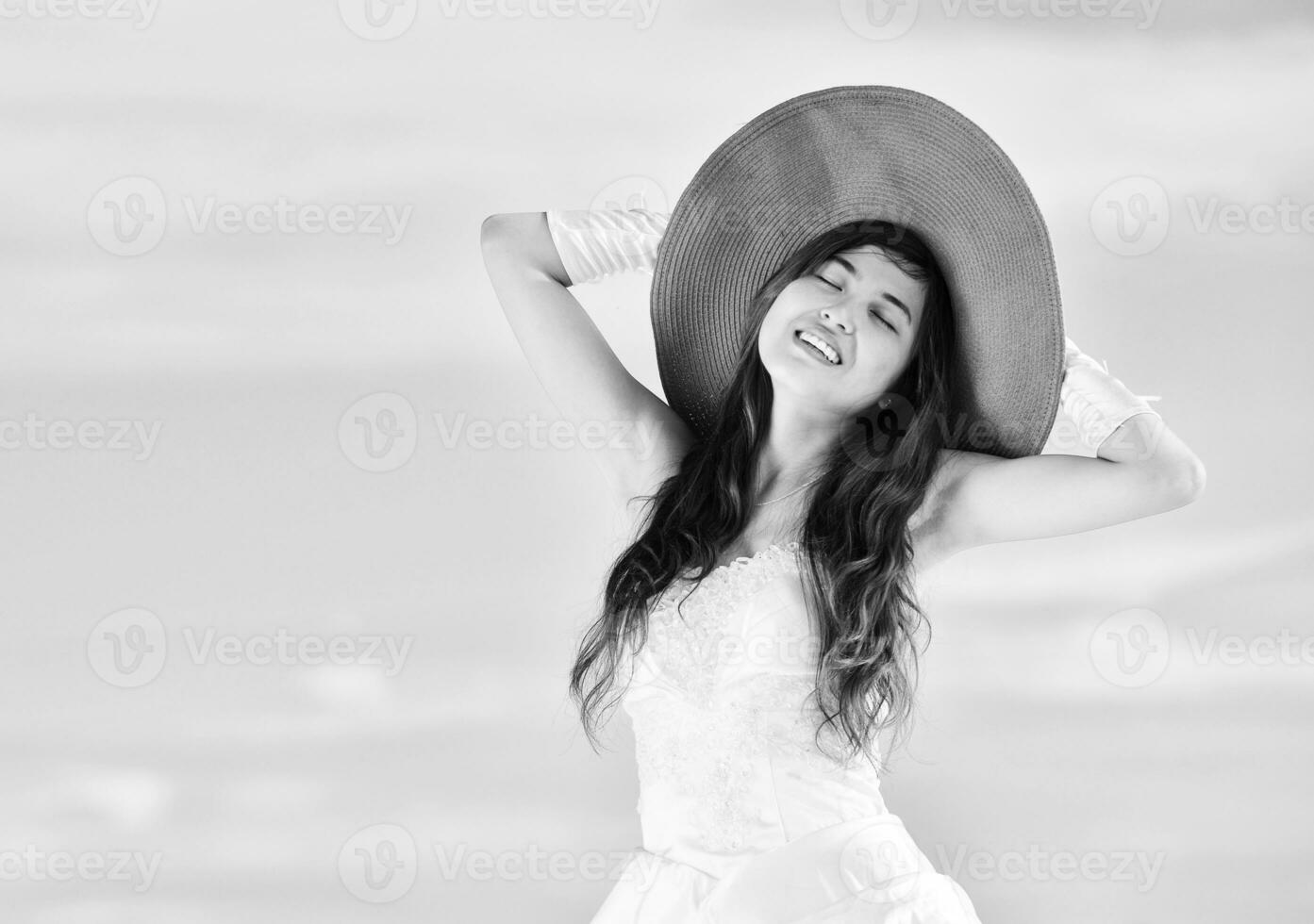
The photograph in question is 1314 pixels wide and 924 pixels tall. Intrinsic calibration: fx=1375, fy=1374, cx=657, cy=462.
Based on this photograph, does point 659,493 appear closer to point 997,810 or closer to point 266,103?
point 997,810

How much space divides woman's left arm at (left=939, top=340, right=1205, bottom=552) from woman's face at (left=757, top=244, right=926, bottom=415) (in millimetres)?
179

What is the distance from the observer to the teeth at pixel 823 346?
1.76 metres

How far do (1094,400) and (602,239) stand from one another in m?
0.70

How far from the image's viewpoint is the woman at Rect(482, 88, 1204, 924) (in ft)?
5.51

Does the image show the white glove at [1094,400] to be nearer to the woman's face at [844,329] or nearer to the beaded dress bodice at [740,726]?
the woman's face at [844,329]

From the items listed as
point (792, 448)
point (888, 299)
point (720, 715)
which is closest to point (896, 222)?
point (888, 299)

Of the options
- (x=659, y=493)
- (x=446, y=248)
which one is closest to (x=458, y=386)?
(x=446, y=248)

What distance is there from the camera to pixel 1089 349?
2.43 meters

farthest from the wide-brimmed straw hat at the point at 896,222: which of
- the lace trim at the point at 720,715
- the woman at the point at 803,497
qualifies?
the lace trim at the point at 720,715

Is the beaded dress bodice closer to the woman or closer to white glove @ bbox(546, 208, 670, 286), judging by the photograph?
the woman

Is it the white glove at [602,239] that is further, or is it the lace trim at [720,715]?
the white glove at [602,239]

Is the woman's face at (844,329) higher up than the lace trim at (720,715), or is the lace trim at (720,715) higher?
the woman's face at (844,329)

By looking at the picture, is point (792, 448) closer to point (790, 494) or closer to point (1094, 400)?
point (790, 494)

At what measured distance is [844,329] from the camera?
69.5 inches
